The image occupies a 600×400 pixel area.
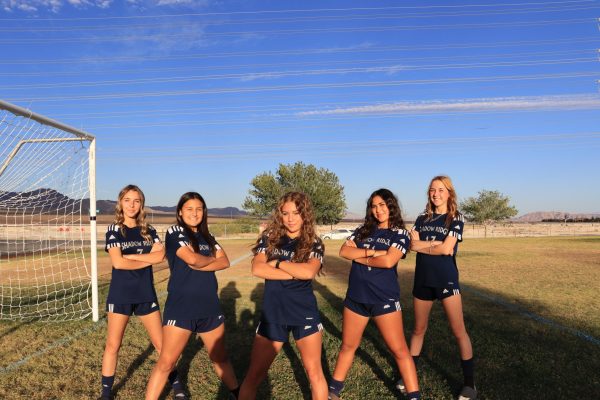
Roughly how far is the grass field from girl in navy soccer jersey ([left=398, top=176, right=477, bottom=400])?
18.6 inches

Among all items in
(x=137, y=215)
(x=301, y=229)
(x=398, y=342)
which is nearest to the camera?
(x=301, y=229)

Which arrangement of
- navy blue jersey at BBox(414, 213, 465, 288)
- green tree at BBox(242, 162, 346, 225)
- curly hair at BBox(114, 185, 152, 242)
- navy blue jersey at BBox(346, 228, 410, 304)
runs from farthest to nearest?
green tree at BBox(242, 162, 346, 225)
navy blue jersey at BBox(414, 213, 465, 288)
curly hair at BBox(114, 185, 152, 242)
navy blue jersey at BBox(346, 228, 410, 304)

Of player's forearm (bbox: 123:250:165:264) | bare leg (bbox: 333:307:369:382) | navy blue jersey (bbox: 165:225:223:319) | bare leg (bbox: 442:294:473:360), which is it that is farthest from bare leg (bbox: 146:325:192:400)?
bare leg (bbox: 442:294:473:360)

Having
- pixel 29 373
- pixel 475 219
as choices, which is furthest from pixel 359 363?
pixel 475 219

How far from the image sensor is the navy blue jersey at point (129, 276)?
4.00 m

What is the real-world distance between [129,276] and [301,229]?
1814mm

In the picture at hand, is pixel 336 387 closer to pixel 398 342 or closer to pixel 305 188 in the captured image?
pixel 398 342

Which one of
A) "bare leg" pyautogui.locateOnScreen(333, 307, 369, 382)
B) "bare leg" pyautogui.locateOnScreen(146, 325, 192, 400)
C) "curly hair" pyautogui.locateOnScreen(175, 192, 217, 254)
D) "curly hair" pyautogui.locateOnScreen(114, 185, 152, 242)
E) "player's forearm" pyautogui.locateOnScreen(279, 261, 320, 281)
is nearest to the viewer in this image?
"player's forearm" pyautogui.locateOnScreen(279, 261, 320, 281)

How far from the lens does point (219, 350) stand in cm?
365

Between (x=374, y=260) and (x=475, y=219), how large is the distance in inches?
3268

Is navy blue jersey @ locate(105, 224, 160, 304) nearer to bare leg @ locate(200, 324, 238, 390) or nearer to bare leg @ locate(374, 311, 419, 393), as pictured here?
bare leg @ locate(200, 324, 238, 390)

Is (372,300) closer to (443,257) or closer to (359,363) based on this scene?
(443,257)

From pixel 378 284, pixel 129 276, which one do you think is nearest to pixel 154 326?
pixel 129 276

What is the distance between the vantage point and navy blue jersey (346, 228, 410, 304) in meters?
3.62
